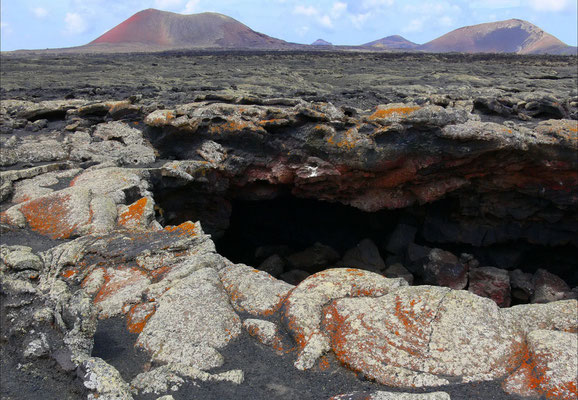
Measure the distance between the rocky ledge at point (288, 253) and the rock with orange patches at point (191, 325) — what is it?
0.02 m

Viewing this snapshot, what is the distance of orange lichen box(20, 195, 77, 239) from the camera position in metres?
5.11

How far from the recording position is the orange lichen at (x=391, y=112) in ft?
25.0

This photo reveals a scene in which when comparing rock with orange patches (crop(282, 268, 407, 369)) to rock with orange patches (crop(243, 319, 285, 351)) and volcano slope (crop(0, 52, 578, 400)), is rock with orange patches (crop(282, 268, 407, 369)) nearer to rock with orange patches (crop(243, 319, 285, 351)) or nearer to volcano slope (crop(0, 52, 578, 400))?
volcano slope (crop(0, 52, 578, 400))

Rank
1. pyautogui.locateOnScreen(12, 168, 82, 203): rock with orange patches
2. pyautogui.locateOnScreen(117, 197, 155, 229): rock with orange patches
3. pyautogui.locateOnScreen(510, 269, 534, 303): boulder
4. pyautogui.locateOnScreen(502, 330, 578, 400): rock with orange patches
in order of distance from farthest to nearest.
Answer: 1. pyautogui.locateOnScreen(510, 269, 534, 303): boulder
2. pyautogui.locateOnScreen(12, 168, 82, 203): rock with orange patches
3. pyautogui.locateOnScreen(117, 197, 155, 229): rock with orange patches
4. pyautogui.locateOnScreen(502, 330, 578, 400): rock with orange patches

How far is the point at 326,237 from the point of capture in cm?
1152

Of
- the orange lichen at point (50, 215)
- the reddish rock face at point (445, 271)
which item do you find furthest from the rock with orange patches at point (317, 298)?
the reddish rock face at point (445, 271)

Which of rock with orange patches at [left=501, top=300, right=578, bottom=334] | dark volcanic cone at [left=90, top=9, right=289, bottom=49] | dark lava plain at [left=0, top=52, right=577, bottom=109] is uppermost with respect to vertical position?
dark volcanic cone at [left=90, top=9, right=289, bottom=49]

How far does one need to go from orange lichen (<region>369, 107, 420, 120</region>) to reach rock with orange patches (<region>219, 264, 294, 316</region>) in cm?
469

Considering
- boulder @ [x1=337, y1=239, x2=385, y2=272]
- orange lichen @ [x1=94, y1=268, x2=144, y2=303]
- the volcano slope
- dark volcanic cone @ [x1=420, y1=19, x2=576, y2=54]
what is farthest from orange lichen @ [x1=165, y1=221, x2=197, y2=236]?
dark volcanic cone @ [x1=420, y1=19, x2=576, y2=54]

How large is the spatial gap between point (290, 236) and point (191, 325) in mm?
8292

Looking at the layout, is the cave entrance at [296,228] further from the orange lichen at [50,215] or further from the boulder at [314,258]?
the orange lichen at [50,215]

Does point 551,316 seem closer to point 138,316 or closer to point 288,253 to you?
point 138,316

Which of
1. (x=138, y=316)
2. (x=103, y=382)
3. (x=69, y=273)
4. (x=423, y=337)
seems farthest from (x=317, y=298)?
(x=69, y=273)

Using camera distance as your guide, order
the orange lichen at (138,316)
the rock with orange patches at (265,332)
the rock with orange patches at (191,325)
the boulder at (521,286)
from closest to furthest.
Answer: the rock with orange patches at (191,325) → the rock with orange patches at (265,332) → the orange lichen at (138,316) → the boulder at (521,286)
